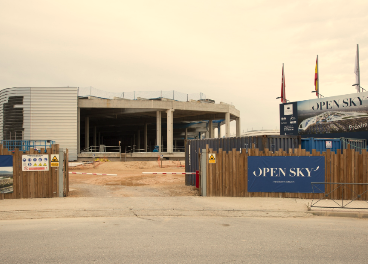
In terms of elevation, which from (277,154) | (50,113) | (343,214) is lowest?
(343,214)

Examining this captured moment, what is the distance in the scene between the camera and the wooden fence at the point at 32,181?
12.6 metres

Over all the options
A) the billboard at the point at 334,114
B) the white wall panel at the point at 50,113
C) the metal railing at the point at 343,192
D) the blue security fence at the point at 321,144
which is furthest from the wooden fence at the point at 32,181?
the billboard at the point at 334,114

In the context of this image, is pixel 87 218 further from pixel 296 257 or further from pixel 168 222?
pixel 296 257

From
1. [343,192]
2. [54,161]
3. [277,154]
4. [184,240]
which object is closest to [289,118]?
[277,154]

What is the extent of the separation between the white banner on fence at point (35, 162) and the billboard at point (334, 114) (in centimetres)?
3087

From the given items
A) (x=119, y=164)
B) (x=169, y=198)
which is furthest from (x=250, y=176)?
(x=119, y=164)

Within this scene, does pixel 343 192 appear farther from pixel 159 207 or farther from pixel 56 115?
pixel 56 115

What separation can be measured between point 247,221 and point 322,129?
99.8 ft

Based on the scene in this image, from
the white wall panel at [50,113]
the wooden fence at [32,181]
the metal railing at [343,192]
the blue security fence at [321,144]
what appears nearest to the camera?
the metal railing at [343,192]

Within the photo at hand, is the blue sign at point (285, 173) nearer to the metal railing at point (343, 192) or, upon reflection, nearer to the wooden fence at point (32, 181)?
the metal railing at point (343, 192)

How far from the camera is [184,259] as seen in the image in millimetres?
5801

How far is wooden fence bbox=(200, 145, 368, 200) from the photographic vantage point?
483 inches

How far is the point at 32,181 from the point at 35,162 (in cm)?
78

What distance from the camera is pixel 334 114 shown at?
3466cm
